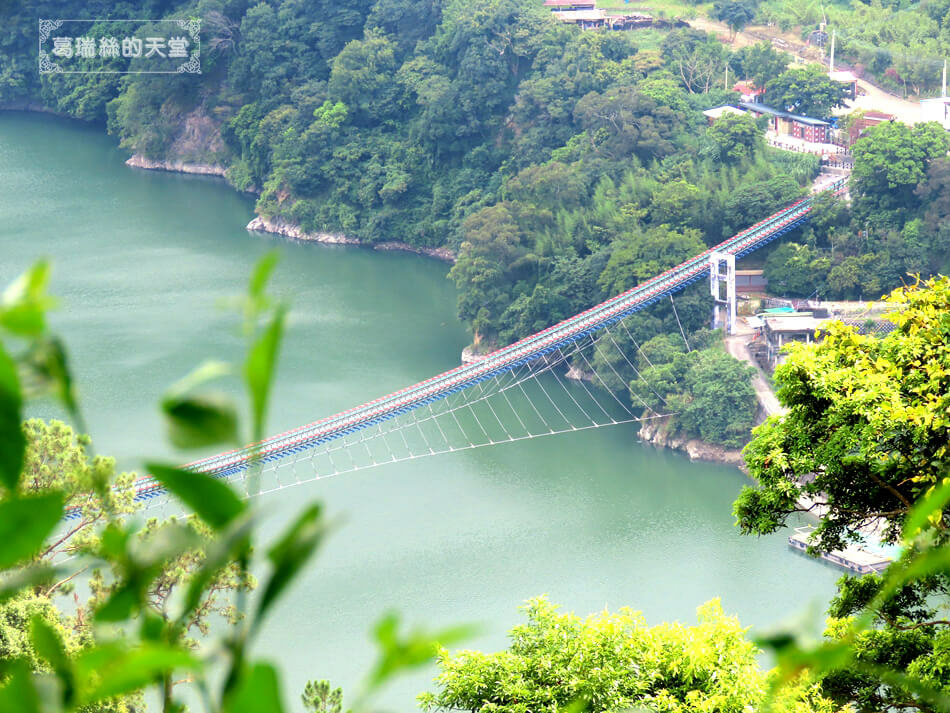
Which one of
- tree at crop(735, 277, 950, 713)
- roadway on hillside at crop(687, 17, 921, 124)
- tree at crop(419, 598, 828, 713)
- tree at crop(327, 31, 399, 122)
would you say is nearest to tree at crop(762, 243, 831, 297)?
roadway on hillside at crop(687, 17, 921, 124)

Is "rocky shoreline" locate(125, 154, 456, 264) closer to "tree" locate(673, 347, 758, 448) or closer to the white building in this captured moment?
"tree" locate(673, 347, 758, 448)

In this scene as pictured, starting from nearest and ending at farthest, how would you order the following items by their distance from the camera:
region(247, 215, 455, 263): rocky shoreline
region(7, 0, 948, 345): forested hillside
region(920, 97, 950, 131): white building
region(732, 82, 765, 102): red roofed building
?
1. region(7, 0, 948, 345): forested hillside
2. region(920, 97, 950, 131): white building
3. region(732, 82, 765, 102): red roofed building
4. region(247, 215, 455, 263): rocky shoreline

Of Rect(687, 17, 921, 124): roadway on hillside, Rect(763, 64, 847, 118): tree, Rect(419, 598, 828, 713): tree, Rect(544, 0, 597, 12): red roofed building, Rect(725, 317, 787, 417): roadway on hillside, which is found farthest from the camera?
Rect(544, 0, 597, 12): red roofed building

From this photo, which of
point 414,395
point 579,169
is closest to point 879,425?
point 414,395

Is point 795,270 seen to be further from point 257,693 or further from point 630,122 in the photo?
point 257,693

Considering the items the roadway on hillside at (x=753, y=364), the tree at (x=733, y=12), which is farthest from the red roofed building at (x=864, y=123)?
the tree at (x=733, y=12)

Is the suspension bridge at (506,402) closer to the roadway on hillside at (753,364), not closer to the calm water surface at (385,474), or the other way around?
the calm water surface at (385,474)
